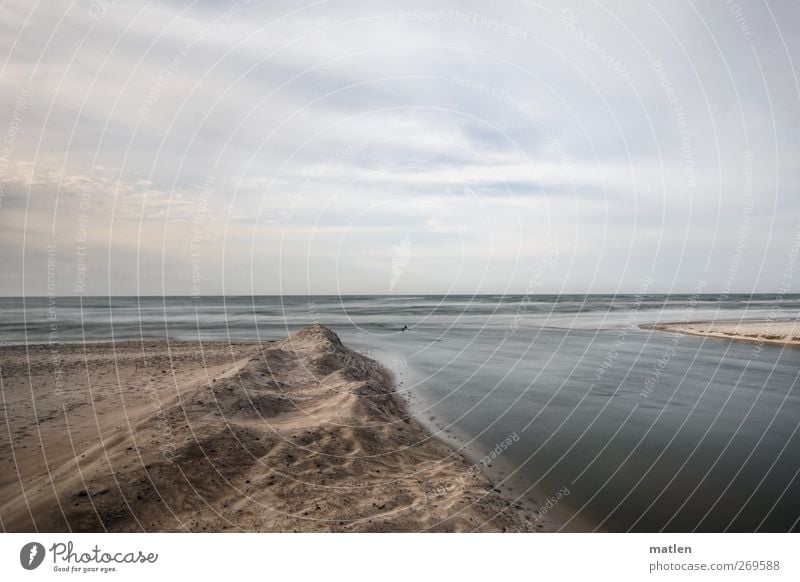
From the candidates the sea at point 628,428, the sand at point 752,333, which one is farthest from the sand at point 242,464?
the sand at point 752,333

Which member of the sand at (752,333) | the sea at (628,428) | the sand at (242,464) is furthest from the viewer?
the sand at (752,333)

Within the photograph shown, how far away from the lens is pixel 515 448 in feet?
30.7

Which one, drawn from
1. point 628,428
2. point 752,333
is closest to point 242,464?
point 628,428

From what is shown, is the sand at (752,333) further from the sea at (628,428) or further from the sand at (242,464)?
the sand at (242,464)

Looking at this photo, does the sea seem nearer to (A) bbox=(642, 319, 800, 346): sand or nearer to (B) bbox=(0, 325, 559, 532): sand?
(B) bbox=(0, 325, 559, 532): sand

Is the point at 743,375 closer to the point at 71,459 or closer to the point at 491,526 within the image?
A: the point at 491,526

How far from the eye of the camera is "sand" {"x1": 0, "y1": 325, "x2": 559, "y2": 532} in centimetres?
584

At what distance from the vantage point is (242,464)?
7.21 m

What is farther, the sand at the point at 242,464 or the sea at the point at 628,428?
the sea at the point at 628,428

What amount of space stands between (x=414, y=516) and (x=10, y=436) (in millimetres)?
9740

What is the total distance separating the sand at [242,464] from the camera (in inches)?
230

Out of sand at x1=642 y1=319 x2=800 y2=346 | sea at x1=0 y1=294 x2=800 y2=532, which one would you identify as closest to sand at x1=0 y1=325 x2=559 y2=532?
sea at x1=0 y1=294 x2=800 y2=532

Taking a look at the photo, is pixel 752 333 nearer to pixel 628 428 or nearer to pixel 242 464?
pixel 628 428
